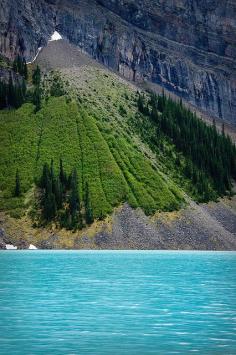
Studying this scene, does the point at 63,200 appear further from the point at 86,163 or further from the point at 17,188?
the point at 86,163

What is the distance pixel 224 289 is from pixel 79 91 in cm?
15914

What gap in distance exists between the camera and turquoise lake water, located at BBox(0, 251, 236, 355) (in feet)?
77.5

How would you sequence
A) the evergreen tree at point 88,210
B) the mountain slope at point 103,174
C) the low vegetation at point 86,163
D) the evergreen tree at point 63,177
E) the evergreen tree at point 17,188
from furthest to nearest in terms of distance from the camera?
the evergreen tree at point 63,177, the evergreen tree at point 17,188, the low vegetation at point 86,163, the evergreen tree at point 88,210, the mountain slope at point 103,174

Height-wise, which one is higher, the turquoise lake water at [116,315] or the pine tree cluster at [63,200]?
the turquoise lake water at [116,315]

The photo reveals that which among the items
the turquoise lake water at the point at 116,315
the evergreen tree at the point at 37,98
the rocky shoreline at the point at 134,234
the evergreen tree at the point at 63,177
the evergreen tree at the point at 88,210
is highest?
the turquoise lake water at the point at 116,315

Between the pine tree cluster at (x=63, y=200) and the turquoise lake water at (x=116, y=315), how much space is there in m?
87.6

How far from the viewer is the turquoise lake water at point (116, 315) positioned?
23.6 metres

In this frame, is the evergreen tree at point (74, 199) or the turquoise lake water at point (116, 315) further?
the evergreen tree at point (74, 199)

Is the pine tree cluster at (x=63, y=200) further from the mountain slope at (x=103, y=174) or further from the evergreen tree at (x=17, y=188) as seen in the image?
the evergreen tree at (x=17, y=188)

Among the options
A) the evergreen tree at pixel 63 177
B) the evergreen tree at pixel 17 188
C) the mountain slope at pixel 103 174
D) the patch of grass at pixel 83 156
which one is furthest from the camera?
the patch of grass at pixel 83 156

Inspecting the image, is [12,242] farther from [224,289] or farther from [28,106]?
[224,289]

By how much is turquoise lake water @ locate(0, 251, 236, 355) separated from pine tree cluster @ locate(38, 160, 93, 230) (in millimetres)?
87623

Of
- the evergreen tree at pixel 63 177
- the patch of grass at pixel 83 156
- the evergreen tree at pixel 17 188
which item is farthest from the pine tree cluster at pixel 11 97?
the evergreen tree at pixel 17 188

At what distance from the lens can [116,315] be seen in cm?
3161
